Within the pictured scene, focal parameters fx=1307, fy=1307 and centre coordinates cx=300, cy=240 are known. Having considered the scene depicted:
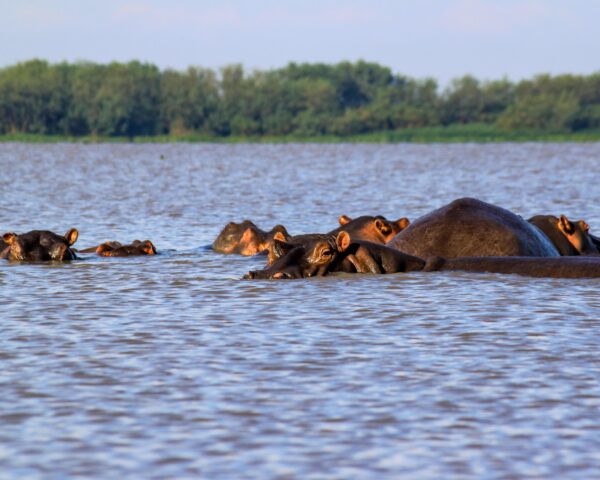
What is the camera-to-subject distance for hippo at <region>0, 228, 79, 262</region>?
12789 millimetres

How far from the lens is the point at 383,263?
1111cm

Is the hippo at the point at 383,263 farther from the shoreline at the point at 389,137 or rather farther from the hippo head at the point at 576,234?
the shoreline at the point at 389,137

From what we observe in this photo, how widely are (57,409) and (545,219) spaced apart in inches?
282

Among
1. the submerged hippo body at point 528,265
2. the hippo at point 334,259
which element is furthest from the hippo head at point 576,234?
the hippo at point 334,259

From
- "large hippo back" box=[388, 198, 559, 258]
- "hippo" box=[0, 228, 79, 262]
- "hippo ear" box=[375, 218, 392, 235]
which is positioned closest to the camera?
"large hippo back" box=[388, 198, 559, 258]

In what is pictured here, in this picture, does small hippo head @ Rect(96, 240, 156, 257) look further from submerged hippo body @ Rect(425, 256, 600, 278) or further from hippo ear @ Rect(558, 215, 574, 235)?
hippo ear @ Rect(558, 215, 574, 235)

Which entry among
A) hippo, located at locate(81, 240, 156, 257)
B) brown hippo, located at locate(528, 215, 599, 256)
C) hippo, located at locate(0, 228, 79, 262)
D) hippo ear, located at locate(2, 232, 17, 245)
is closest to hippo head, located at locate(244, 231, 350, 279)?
brown hippo, located at locate(528, 215, 599, 256)

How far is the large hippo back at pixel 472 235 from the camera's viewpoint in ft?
37.2

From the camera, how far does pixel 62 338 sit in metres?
8.01

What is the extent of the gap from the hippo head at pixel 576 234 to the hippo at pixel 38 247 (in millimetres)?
4705

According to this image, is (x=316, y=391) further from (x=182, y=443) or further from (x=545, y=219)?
(x=545, y=219)

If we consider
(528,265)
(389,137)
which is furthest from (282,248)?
(389,137)

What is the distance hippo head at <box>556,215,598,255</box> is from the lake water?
4.65ft

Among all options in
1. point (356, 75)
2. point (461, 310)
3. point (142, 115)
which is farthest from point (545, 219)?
point (356, 75)
